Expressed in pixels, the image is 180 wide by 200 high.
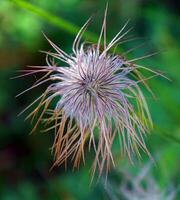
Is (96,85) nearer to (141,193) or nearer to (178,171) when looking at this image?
(141,193)

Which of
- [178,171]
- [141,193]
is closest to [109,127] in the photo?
[141,193]

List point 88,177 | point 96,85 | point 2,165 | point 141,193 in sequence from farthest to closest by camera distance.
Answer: point 2,165, point 88,177, point 141,193, point 96,85

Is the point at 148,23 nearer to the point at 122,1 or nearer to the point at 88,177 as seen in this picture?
the point at 122,1

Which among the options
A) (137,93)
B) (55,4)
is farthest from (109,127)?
(55,4)

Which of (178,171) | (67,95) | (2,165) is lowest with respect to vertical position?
(2,165)

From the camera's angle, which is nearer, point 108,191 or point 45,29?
point 108,191

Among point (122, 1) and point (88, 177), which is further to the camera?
point (122, 1)

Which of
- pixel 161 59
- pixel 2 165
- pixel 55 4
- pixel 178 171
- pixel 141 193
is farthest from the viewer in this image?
pixel 2 165

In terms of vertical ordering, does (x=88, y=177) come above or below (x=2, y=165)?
above

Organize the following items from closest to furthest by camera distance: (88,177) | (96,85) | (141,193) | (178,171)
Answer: (96,85)
(141,193)
(178,171)
(88,177)
